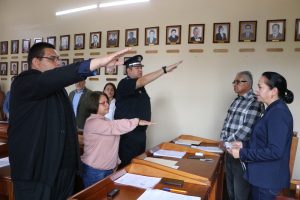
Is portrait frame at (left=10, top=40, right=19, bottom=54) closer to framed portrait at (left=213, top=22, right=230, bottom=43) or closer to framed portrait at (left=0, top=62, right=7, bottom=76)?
framed portrait at (left=0, top=62, right=7, bottom=76)

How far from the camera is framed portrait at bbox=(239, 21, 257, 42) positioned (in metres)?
3.78

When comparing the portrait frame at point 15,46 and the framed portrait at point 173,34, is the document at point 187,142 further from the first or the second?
the portrait frame at point 15,46

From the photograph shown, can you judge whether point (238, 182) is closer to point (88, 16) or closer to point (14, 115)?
point (14, 115)

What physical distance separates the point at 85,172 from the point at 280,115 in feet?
4.78

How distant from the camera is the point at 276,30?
366cm

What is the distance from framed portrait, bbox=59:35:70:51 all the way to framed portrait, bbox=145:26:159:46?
1.68m

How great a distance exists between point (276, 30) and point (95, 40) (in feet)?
9.68

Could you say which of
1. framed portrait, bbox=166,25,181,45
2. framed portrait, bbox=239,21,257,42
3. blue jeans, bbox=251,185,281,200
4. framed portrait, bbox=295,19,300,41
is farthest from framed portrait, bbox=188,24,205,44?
blue jeans, bbox=251,185,281,200

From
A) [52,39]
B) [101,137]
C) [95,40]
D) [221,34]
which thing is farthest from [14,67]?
[101,137]

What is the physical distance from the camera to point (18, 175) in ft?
5.07

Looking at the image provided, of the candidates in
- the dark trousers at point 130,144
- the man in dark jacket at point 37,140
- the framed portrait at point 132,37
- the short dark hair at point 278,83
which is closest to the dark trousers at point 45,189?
the man in dark jacket at point 37,140

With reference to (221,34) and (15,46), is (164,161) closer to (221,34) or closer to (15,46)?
(221,34)

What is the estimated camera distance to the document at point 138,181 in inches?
61.3

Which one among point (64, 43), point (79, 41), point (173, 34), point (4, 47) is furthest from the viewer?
point (4, 47)
